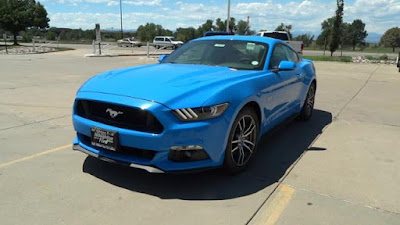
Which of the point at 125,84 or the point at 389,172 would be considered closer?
the point at 125,84

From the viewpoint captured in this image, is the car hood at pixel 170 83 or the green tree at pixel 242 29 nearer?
the car hood at pixel 170 83

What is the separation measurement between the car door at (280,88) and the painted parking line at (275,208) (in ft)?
3.98

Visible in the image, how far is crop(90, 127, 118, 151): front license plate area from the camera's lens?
3328 millimetres

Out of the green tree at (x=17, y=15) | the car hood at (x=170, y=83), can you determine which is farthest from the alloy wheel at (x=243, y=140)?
the green tree at (x=17, y=15)

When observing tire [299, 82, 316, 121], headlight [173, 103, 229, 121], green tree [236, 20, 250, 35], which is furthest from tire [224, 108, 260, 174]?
green tree [236, 20, 250, 35]

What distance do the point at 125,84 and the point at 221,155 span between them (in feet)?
3.91

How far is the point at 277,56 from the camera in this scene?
5.05 meters

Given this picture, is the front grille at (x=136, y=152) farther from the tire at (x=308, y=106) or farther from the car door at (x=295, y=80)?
the tire at (x=308, y=106)

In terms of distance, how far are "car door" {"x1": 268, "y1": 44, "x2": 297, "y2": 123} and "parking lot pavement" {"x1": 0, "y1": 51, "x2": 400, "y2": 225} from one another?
19.2 inches

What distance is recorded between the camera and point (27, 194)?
3.34m

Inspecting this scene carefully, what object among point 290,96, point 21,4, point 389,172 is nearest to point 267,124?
point 290,96

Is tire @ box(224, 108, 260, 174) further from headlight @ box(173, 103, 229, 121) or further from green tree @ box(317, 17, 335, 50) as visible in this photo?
green tree @ box(317, 17, 335, 50)

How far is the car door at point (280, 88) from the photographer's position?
15.1 feet

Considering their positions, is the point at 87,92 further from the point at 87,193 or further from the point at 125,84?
the point at 87,193
